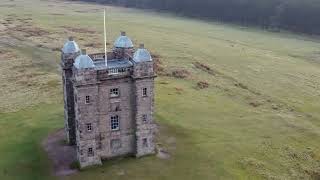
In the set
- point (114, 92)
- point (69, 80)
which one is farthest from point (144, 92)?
point (69, 80)

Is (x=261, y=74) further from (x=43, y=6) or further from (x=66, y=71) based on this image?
(x=43, y=6)

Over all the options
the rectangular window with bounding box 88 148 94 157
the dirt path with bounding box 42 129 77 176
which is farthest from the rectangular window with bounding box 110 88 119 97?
the dirt path with bounding box 42 129 77 176

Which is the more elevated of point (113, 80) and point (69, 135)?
point (113, 80)

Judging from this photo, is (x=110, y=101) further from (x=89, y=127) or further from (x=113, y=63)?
(x=113, y=63)

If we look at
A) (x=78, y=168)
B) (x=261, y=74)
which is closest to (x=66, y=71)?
(x=78, y=168)

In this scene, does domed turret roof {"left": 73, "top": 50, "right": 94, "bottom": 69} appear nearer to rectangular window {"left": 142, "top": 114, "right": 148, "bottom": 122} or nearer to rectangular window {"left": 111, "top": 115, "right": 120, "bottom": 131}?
rectangular window {"left": 111, "top": 115, "right": 120, "bottom": 131}

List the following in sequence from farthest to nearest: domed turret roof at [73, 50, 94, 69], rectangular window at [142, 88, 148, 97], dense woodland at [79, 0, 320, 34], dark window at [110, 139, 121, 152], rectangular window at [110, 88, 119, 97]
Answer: dense woodland at [79, 0, 320, 34]
dark window at [110, 139, 121, 152]
rectangular window at [142, 88, 148, 97]
rectangular window at [110, 88, 119, 97]
domed turret roof at [73, 50, 94, 69]
